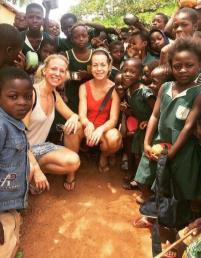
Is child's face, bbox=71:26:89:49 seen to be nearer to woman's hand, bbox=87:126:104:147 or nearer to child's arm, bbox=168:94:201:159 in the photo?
woman's hand, bbox=87:126:104:147

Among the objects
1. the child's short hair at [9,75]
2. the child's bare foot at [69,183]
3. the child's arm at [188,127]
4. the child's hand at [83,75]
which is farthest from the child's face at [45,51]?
the child's arm at [188,127]

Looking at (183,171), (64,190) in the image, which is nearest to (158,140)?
(183,171)

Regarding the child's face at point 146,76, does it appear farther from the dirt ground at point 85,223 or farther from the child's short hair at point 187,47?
the dirt ground at point 85,223

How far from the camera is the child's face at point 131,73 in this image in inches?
158

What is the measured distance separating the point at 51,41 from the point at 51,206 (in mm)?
2419

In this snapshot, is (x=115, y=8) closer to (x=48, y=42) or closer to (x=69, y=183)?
(x=48, y=42)

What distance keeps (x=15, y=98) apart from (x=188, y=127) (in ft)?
4.85

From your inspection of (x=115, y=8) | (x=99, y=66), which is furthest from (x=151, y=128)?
(x=115, y=8)

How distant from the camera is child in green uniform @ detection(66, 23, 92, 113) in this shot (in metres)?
4.74

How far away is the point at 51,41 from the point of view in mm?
4918

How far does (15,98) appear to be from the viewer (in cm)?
259

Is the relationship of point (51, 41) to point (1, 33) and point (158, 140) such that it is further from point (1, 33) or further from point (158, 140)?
point (158, 140)

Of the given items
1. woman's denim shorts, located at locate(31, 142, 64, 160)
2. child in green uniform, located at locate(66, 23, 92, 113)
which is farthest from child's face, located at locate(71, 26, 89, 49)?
woman's denim shorts, located at locate(31, 142, 64, 160)

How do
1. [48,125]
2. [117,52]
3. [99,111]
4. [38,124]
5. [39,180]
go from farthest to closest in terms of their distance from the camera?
[117,52] < [99,111] < [48,125] < [38,124] < [39,180]
